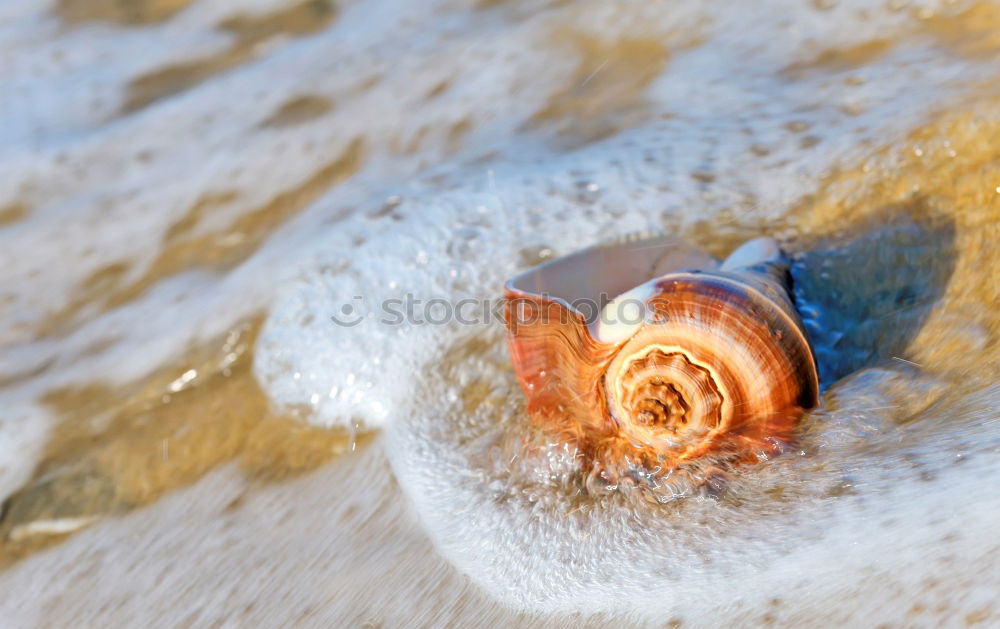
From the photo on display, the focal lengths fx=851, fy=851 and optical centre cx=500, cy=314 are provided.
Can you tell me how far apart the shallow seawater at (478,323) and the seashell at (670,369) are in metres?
0.09

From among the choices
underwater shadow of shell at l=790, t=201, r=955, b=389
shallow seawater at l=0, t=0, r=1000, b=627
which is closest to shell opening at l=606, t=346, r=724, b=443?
shallow seawater at l=0, t=0, r=1000, b=627

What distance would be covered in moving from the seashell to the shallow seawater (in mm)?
95

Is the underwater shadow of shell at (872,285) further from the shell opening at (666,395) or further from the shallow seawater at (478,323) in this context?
the shell opening at (666,395)

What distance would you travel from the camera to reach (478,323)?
2.49 meters

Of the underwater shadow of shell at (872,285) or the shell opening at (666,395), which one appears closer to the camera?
the shell opening at (666,395)

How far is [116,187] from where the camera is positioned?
3795mm

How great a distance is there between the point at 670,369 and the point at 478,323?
853 mm

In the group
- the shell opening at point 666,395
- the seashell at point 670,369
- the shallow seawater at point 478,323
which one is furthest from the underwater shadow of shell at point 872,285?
the shell opening at point 666,395

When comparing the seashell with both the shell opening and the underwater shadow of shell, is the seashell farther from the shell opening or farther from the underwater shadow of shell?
the underwater shadow of shell

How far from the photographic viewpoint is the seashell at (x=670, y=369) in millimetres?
1702

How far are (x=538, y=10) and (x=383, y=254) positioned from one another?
1774mm

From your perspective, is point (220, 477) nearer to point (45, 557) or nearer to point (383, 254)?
point (45, 557)

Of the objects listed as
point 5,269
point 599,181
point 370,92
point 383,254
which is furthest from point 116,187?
point 599,181

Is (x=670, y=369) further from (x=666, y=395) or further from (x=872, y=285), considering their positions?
(x=872, y=285)
